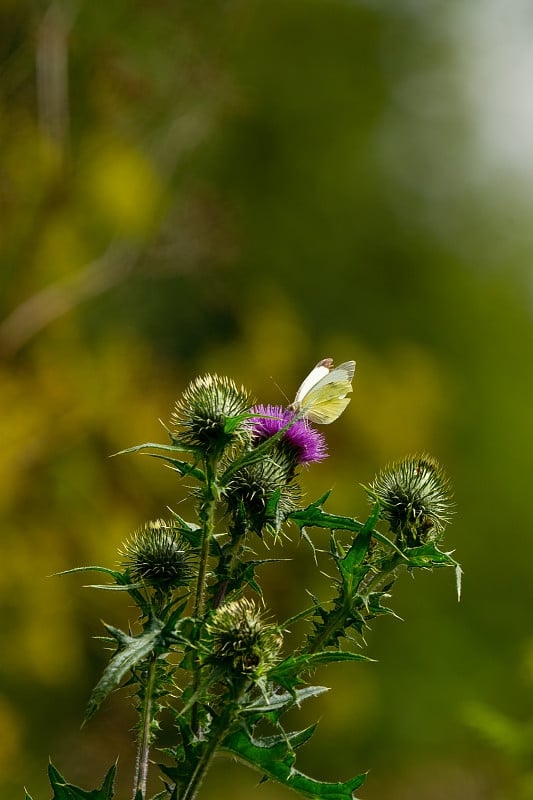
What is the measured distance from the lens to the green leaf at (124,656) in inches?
64.2

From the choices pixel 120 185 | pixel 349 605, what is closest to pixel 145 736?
pixel 349 605

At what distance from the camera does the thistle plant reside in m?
1.81

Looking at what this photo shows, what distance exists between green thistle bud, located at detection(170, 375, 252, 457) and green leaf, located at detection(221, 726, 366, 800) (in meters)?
0.62

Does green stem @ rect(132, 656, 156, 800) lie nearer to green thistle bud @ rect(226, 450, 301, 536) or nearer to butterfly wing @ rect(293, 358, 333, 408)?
green thistle bud @ rect(226, 450, 301, 536)

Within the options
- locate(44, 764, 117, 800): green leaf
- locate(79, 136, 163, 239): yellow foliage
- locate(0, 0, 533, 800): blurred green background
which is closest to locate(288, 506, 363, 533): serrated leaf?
locate(44, 764, 117, 800): green leaf

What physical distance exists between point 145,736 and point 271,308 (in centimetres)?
1008

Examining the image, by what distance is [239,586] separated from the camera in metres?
2.03

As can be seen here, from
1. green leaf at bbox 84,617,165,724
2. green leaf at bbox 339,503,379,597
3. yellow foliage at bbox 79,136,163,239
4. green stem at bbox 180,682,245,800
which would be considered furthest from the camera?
yellow foliage at bbox 79,136,163,239

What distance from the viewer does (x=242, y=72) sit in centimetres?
1362

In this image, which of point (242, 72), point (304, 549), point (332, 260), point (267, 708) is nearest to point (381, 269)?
point (332, 260)

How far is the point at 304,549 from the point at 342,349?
8.38 ft

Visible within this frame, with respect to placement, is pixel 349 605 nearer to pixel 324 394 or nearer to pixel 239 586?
pixel 239 586

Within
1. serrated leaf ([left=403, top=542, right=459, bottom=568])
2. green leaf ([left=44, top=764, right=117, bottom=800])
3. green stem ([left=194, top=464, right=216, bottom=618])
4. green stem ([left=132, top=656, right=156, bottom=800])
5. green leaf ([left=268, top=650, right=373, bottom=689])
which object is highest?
serrated leaf ([left=403, top=542, right=459, bottom=568])

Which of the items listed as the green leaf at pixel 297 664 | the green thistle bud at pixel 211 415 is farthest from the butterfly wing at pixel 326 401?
the green leaf at pixel 297 664
